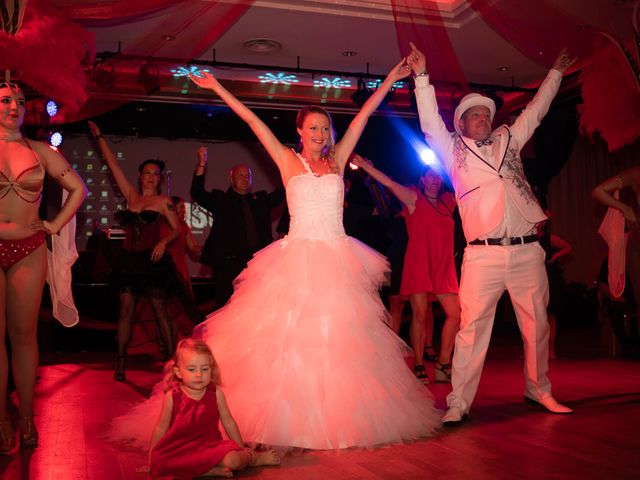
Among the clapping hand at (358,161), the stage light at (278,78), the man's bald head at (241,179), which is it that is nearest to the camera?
the clapping hand at (358,161)

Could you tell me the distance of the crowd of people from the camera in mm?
2998

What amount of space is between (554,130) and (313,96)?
400 cm

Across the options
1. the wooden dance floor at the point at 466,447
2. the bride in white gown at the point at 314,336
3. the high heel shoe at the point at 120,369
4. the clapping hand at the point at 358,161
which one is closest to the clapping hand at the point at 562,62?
the bride in white gown at the point at 314,336

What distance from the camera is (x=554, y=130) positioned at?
10.8 meters

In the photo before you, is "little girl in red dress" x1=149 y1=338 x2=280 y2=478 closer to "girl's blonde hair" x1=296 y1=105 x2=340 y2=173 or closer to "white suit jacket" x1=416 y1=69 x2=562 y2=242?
"girl's blonde hair" x1=296 y1=105 x2=340 y2=173

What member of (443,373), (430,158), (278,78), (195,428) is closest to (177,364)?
(195,428)

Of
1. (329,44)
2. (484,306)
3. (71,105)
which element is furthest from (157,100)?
(484,306)

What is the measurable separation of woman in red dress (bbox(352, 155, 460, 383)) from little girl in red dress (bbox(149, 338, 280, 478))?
9.11 ft

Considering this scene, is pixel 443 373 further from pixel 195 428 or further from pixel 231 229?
pixel 195 428

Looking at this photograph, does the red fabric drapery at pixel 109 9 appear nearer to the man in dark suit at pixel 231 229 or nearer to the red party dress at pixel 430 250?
the man in dark suit at pixel 231 229

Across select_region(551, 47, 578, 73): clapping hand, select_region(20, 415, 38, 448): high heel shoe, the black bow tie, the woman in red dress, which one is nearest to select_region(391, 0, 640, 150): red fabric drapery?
select_region(551, 47, 578, 73): clapping hand

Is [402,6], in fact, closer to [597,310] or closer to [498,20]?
[498,20]

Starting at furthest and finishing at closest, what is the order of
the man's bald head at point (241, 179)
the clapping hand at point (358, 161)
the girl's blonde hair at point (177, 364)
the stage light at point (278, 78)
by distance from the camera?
the stage light at point (278, 78), the man's bald head at point (241, 179), the clapping hand at point (358, 161), the girl's blonde hair at point (177, 364)

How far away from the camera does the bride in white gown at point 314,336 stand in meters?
3.19
